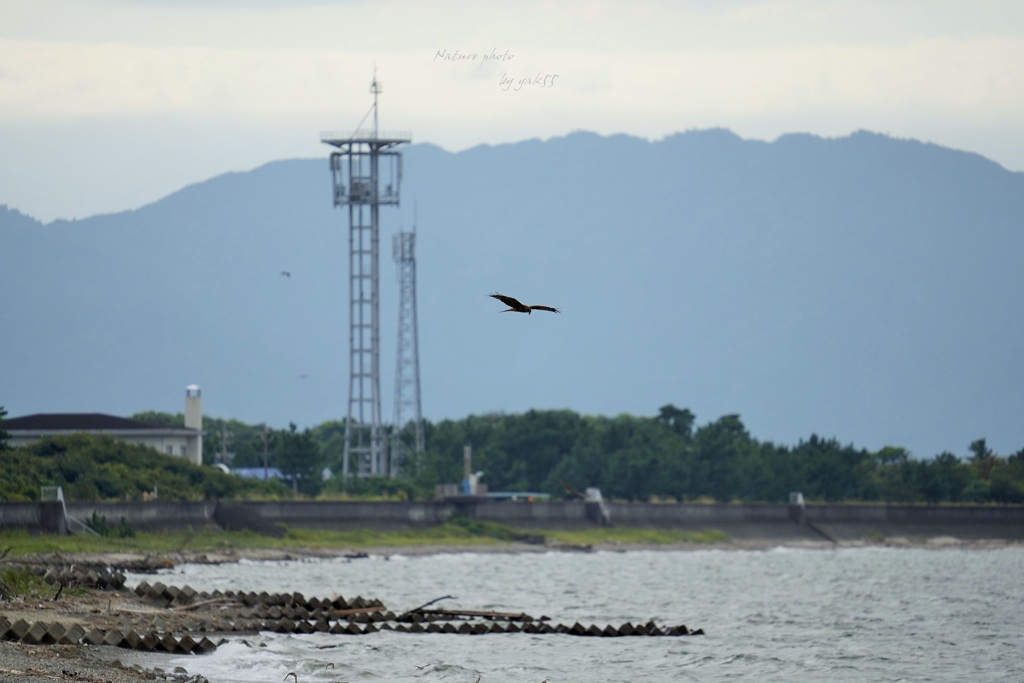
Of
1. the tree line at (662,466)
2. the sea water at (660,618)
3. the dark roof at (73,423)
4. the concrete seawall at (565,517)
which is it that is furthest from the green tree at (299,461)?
the sea water at (660,618)

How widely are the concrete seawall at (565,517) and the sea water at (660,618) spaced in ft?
31.1

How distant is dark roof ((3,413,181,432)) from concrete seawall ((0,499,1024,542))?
19545 millimetres

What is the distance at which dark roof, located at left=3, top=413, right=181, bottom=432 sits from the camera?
121250 mm

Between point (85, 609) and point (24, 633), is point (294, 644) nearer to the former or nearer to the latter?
point (85, 609)

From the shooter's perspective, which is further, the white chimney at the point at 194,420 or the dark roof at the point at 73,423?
the white chimney at the point at 194,420

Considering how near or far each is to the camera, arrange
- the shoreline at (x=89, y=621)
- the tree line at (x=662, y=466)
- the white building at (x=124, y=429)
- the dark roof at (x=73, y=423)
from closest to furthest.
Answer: the shoreline at (x=89, y=621)
the white building at (x=124, y=429)
the dark roof at (x=73, y=423)
the tree line at (x=662, y=466)

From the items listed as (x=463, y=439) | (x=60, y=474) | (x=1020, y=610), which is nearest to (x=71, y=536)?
(x=60, y=474)

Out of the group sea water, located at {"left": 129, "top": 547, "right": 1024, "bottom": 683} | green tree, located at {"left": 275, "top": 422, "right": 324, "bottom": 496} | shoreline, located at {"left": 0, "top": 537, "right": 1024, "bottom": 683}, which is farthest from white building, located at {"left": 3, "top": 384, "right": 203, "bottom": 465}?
shoreline, located at {"left": 0, "top": 537, "right": 1024, "bottom": 683}

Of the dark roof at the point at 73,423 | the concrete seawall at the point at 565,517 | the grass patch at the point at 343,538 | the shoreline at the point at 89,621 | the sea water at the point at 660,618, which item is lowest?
the sea water at the point at 660,618

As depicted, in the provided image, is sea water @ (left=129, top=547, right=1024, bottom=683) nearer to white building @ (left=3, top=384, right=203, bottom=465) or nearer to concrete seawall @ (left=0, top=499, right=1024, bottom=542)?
concrete seawall @ (left=0, top=499, right=1024, bottom=542)

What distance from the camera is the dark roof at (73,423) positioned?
12125cm

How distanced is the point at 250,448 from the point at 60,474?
85787 mm

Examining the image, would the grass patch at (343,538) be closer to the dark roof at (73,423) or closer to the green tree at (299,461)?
the dark roof at (73,423)

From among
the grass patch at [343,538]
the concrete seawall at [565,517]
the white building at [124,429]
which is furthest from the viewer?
the white building at [124,429]
